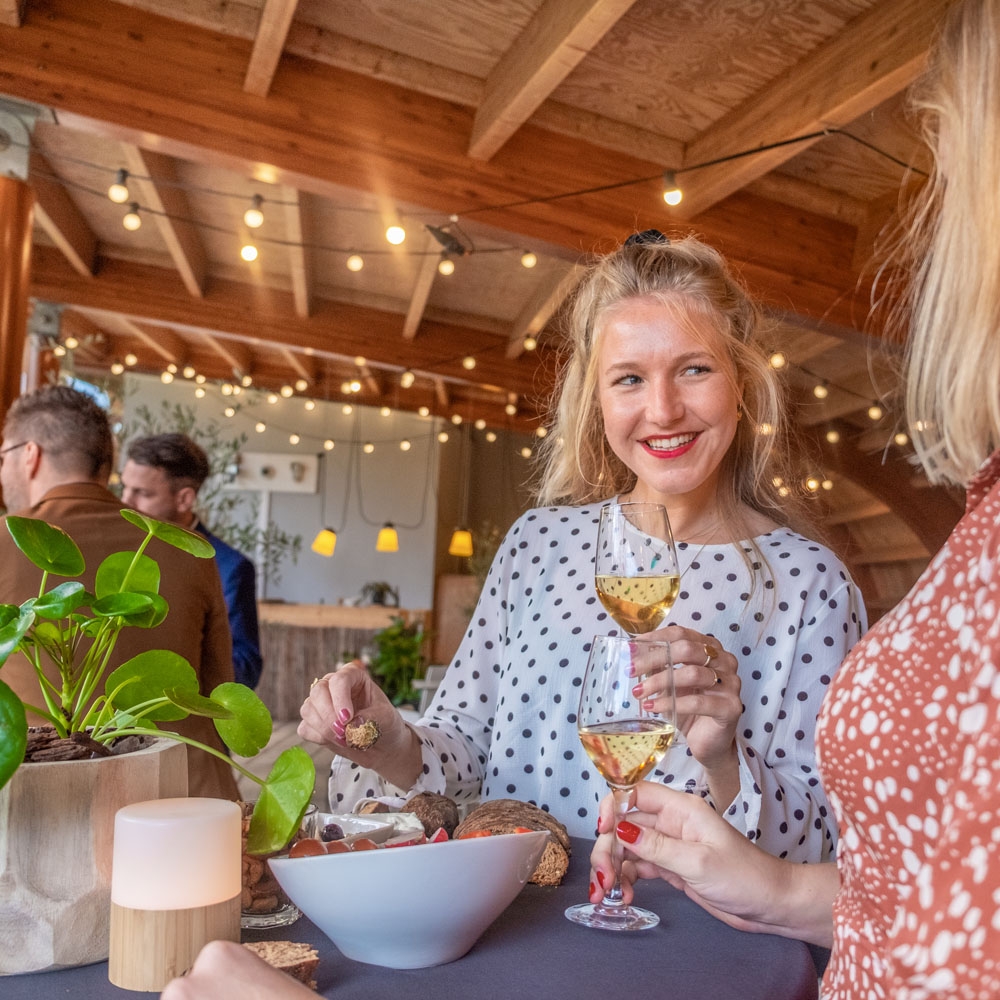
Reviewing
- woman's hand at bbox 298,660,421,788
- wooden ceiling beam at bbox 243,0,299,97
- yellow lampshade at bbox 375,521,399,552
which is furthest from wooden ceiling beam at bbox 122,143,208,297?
yellow lampshade at bbox 375,521,399,552

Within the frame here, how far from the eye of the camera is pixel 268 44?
12.6 ft

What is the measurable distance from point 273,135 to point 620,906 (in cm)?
405

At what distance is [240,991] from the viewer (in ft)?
2.08

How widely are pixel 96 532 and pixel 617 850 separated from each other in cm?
180

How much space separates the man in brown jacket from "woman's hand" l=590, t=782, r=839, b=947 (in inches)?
67.7

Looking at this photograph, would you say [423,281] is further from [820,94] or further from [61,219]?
[820,94]

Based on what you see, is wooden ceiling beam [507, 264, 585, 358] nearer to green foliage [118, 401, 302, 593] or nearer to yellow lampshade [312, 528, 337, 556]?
yellow lampshade [312, 528, 337, 556]

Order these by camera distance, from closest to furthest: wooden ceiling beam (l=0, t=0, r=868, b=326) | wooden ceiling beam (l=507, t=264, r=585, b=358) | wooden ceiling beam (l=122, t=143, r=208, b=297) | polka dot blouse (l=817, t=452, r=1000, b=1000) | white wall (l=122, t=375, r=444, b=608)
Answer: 1. polka dot blouse (l=817, t=452, r=1000, b=1000)
2. wooden ceiling beam (l=0, t=0, r=868, b=326)
3. wooden ceiling beam (l=122, t=143, r=208, b=297)
4. wooden ceiling beam (l=507, t=264, r=585, b=358)
5. white wall (l=122, t=375, r=444, b=608)

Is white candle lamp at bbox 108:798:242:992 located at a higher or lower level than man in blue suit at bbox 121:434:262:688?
lower

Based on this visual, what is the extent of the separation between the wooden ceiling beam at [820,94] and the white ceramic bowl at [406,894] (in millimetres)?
2991

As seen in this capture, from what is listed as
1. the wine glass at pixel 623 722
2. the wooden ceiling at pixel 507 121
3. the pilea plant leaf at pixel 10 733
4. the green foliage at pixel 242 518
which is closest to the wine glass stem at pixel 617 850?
the wine glass at pixel 623 722

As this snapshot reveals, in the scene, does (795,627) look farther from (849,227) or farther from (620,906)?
(849,227)

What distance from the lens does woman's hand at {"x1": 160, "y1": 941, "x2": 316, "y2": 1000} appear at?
0.64 m

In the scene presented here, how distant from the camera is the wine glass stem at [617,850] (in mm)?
958
